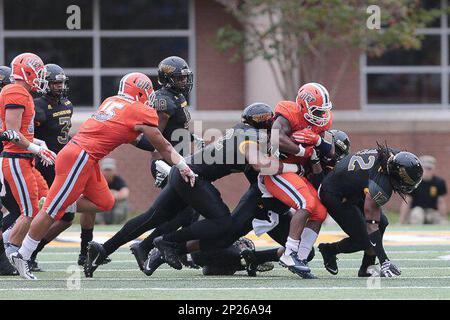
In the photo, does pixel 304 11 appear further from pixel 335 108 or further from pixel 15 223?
pixel 15 223

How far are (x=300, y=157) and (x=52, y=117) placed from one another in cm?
231

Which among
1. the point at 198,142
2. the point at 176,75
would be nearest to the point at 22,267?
the point at 198,142

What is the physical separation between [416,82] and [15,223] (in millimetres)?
12708

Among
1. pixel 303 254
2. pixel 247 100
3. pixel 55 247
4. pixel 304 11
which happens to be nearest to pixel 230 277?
pixel 303 254

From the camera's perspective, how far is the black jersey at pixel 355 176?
30.5 feet

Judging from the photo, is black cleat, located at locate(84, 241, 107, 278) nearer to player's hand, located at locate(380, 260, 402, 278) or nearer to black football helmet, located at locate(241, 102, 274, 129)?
black football helmet, located at locate(241, 102, 274, 129)

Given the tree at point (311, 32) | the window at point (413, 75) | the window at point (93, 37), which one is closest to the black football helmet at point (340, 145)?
the tree at point (311, 32)

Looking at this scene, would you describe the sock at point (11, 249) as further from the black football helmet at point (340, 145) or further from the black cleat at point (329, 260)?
the black football helmet at point (340, 145)

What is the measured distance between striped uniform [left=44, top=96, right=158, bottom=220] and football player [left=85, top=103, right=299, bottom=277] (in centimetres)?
50

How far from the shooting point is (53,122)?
1034 centimetres

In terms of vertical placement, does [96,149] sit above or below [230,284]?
above

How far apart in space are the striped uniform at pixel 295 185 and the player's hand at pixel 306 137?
0.33 feet

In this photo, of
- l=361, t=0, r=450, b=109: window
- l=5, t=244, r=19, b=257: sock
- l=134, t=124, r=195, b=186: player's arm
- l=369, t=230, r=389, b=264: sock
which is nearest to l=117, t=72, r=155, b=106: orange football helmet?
l=134, t=124, r=195, b=186: player's arm

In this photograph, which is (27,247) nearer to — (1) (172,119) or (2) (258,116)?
(1) (172,119)
